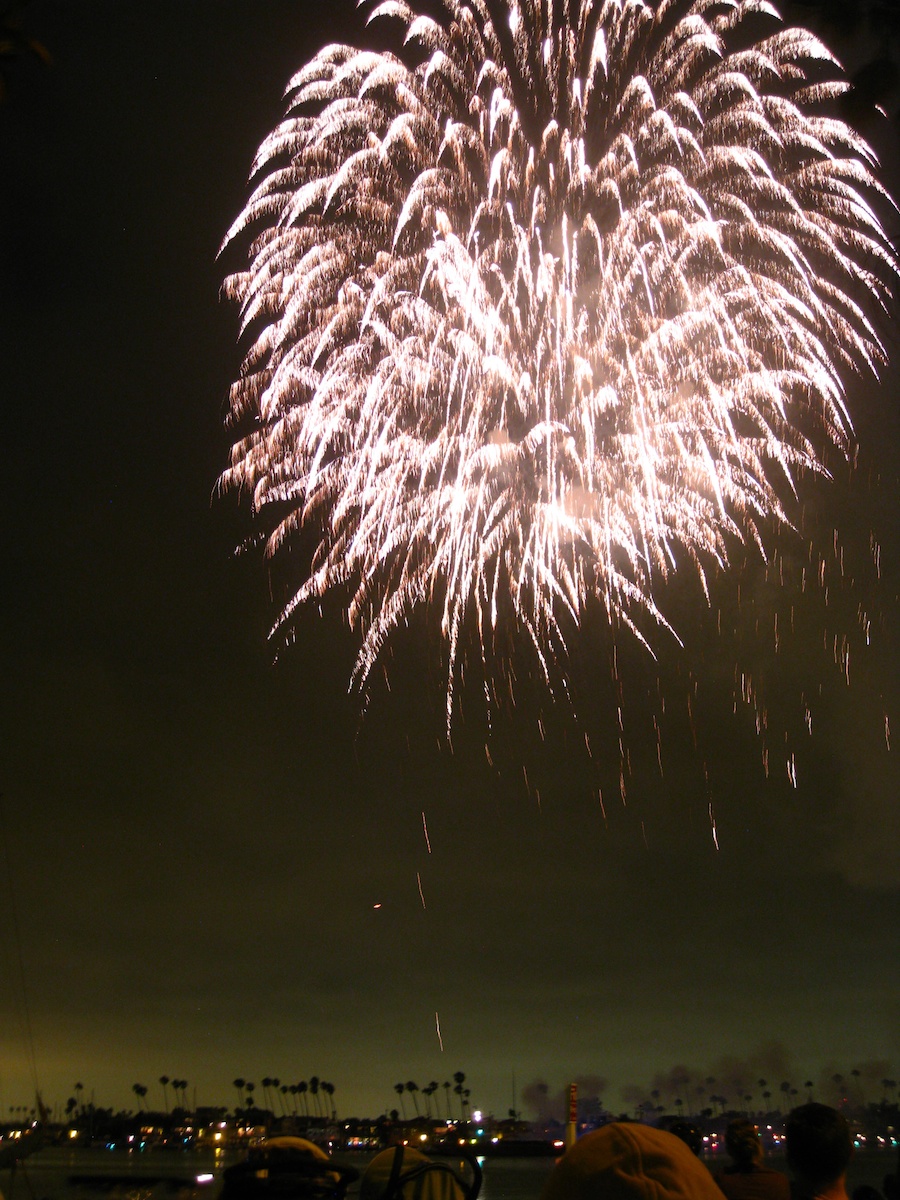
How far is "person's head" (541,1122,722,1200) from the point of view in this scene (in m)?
1.63

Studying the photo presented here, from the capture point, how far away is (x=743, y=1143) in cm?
468

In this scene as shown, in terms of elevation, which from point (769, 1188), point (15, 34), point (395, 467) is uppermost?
point (395, 467)

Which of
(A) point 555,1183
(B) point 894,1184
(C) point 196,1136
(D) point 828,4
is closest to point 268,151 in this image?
(D) point 828,4

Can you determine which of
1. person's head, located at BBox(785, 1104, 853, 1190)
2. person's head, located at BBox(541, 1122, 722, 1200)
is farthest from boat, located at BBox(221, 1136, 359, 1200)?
person's head, located at BBox(785, 1104, 853, 1190)

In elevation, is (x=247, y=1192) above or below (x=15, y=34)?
below

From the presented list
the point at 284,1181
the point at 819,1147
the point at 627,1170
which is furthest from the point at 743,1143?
the point at 627,1170

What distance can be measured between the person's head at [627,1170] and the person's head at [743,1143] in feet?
10.7

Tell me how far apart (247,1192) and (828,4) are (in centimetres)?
607

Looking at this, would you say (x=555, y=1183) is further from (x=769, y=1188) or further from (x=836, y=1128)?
(x=769, y=1188)

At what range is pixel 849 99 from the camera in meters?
5.64

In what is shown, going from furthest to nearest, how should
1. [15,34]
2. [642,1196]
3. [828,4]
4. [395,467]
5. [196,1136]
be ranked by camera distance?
[196,1136] → [395,467] → [828,4] → [15,34] → [642,1196]

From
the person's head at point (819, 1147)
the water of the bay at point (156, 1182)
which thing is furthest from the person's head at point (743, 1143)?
the person's head at point (819, 1147)

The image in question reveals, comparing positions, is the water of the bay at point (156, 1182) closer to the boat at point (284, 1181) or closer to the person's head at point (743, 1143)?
A: the boat at point (284, 1181)

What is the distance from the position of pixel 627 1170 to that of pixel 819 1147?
2.01m
